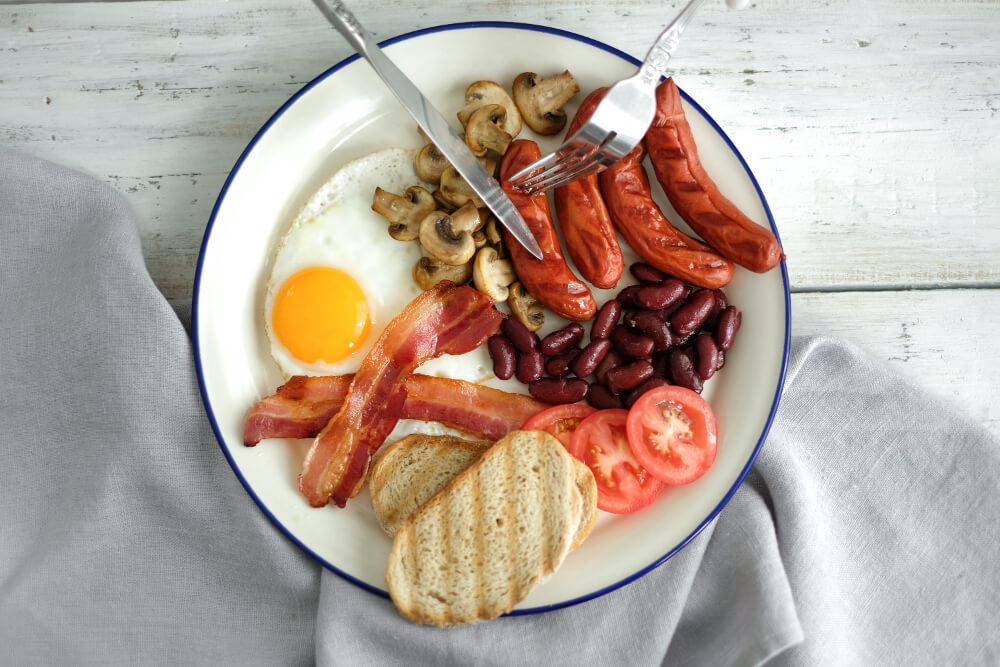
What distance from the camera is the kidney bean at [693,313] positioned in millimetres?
2674

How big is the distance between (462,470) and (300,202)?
1.24 metres

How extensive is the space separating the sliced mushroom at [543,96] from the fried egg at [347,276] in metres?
0.47

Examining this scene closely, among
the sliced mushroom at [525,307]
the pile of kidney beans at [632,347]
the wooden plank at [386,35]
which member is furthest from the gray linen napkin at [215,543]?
the sliced mushroom at [525,307]

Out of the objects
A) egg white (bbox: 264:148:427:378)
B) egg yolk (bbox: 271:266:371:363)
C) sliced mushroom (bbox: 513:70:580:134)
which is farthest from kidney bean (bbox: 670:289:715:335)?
egg yolk (bbox: 271:266:371:363)

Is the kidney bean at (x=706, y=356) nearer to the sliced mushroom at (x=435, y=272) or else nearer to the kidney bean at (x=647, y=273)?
the kidney bean at (x=647, y=273)

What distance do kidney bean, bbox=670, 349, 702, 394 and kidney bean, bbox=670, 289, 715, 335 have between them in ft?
0.31

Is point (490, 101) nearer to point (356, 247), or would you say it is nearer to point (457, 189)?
point (457, 189)

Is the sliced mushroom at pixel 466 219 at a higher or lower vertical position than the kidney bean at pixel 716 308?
higher

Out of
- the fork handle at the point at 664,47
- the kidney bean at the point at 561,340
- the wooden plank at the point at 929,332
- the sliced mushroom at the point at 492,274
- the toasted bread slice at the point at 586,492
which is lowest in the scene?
the wooden plank at the point at 929,332

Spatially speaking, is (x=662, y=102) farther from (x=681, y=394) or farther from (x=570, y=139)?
(x=681, y=394)

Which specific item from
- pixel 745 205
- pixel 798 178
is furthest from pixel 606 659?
pixel 798 178

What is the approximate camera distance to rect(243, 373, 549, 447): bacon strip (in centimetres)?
274

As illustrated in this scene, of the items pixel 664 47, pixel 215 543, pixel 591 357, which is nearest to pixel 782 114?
pixel 664 47

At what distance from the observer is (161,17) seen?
9.78 feet
